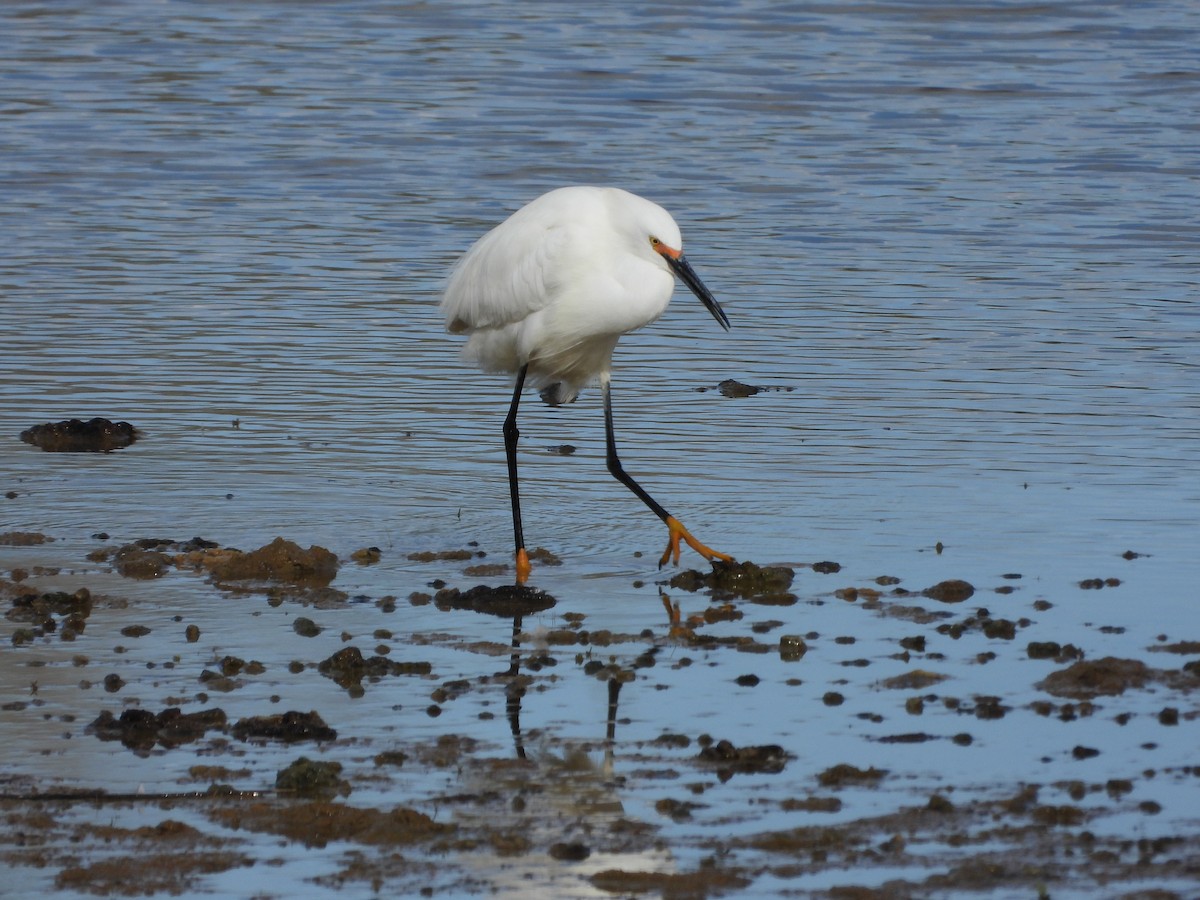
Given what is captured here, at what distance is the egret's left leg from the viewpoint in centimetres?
764

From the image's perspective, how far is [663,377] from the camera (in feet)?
35.9

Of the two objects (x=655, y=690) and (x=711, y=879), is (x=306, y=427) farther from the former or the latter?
(x=711, y=879)

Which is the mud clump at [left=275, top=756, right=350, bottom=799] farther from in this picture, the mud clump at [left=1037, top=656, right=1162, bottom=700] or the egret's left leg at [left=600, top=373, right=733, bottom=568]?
the egret's left leg at [left=600, top=373, right=733, bottom=568]

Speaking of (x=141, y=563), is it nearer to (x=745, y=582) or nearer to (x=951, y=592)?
(x=745, y=582)

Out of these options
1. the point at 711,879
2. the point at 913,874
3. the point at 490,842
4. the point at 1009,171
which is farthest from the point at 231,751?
the point at 1009,171

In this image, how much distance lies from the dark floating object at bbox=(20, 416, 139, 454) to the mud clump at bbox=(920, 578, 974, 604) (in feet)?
13.2

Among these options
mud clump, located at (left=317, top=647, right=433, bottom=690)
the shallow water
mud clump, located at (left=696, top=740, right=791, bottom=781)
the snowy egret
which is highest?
the snowy egret

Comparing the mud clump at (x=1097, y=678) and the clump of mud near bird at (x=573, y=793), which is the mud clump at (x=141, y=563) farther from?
the mud clump at (x=1097, y=678)

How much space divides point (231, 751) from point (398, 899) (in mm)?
1091

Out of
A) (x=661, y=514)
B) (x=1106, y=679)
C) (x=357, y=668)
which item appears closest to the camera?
(x=1106, y=679)

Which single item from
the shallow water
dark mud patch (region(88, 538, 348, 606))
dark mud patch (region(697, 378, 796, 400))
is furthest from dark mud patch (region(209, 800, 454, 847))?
dark mud patch (region(697, 378, 796, 400))

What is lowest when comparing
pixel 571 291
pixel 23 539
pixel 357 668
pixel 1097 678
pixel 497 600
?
pixel 23 539

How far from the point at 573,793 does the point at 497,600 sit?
189 centimetres

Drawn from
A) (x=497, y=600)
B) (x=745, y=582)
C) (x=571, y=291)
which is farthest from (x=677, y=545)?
(x=571, y=291)
